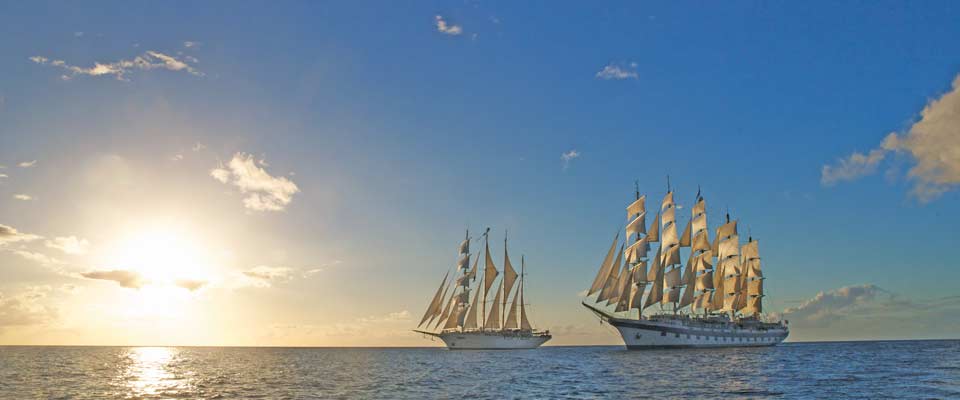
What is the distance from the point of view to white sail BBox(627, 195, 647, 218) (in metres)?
130

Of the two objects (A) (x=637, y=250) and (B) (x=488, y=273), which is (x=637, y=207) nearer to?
(A) (x=637, y=250)

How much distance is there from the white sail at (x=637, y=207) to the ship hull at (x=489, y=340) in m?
31.4

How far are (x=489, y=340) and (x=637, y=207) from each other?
38.6 m

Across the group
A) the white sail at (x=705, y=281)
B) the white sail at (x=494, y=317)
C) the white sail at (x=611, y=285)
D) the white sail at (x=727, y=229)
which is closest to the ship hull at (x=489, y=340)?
the white sail at (x=494, y=317)

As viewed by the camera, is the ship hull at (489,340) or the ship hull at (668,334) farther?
the ship hull at (489,340)

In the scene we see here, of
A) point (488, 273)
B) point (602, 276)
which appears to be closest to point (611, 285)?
point (602, 276)

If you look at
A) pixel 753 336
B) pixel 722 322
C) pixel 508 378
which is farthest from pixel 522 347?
pixel 508 378

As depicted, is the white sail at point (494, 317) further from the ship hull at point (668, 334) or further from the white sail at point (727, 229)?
→ the white sail at point (727, 229)

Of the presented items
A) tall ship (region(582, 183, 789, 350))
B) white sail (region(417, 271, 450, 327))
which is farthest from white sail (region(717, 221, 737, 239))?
white sail (region(417, 271, 450, 327))

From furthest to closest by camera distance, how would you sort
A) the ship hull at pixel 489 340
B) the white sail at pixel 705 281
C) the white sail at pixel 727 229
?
the white sail at pixel 727 229 < the white sail at pixel 705 281 < the ship hull at pixel 489 340

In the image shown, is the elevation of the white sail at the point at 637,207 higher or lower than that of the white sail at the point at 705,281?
higher

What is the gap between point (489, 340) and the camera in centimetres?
13450

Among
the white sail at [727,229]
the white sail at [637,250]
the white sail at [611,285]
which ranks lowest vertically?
the white sail at [611,285]

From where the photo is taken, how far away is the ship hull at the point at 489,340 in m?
134
